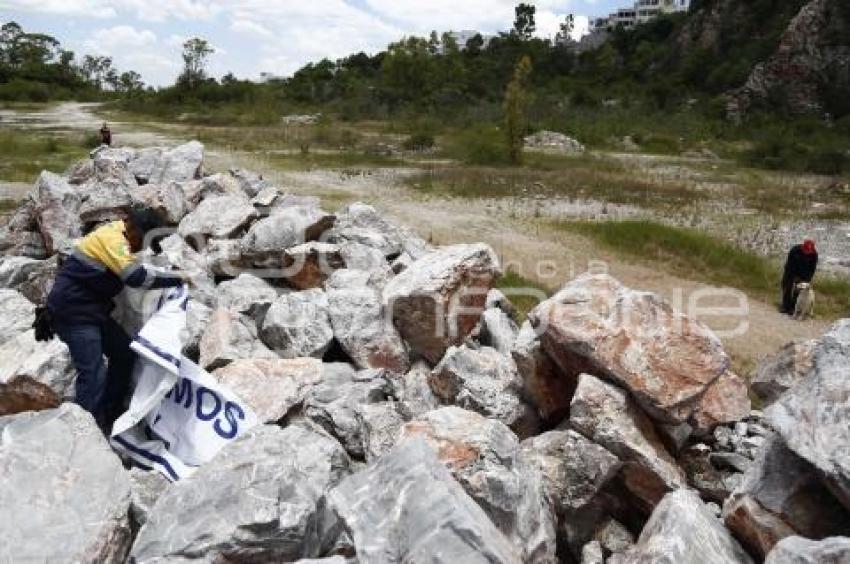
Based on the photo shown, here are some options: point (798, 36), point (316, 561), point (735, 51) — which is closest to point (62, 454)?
point (316, 561)

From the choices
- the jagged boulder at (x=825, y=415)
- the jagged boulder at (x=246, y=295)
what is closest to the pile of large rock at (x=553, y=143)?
the jagged boulder at (x=246, y=295)

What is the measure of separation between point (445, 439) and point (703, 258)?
1179cm

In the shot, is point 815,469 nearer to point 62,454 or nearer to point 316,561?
point 316,561

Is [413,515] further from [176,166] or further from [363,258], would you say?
[176,166]

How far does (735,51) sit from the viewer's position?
2461 inches

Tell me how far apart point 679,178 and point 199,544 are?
26.9m

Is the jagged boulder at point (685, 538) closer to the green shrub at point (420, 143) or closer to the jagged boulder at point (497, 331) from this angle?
the jagged boulder at point (497, 331)

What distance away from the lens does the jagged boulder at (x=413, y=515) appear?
3547mm

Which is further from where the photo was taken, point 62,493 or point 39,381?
point 39,381

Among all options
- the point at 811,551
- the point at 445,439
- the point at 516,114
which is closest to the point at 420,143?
the point at 516,114

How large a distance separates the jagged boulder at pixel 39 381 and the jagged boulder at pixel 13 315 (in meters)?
0.80

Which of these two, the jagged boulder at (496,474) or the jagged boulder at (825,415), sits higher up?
the jagged boulder at (825,415)

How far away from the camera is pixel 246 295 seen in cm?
797

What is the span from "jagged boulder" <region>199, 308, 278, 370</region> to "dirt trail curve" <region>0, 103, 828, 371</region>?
6.26 metres
